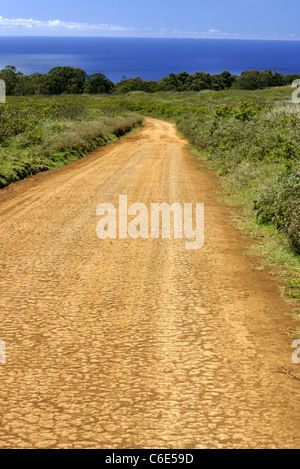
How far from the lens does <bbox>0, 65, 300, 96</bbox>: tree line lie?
75.7 meters

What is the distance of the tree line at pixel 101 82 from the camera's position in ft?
248

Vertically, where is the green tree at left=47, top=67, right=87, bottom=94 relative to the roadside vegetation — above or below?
above

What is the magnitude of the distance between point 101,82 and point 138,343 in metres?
90.9

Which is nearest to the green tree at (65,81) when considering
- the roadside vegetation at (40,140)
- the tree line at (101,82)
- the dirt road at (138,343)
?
the tree line at (101,82)

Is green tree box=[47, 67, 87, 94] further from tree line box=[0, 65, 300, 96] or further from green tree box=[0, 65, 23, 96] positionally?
green tree box=[0, 65, 23, 96]

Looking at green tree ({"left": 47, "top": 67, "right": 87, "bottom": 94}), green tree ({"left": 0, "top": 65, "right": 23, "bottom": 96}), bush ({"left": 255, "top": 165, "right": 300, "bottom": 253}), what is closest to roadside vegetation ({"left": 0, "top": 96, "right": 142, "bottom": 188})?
bush ({"left": 255, "top": 165, "right": 300, "bottom": 253})

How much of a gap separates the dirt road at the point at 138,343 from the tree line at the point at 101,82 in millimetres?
68525

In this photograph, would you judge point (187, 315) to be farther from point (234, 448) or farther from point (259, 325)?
point (234, 448)

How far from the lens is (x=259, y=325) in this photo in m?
5.84

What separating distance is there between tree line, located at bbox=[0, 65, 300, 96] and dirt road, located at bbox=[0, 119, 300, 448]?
68525mm

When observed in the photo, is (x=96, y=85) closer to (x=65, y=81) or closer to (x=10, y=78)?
(x=65, y=81)

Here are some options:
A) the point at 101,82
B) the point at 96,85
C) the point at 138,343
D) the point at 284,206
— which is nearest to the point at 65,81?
the point at 96,85

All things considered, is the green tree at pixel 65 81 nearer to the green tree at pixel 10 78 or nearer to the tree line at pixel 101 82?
the tree line at pixel 101 82
